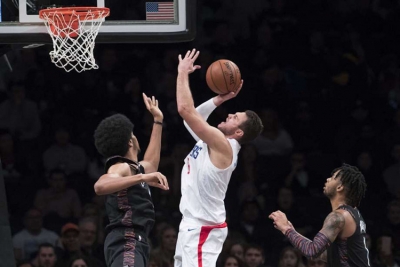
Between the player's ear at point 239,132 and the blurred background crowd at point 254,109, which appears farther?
the blurred background crowd at point 254,109

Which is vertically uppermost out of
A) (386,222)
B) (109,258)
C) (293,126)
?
(109,258)

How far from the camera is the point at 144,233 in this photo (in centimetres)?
673

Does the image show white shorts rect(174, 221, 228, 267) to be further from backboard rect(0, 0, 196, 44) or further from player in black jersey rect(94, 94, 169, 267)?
backboard rect(0, 0, 196, 44)

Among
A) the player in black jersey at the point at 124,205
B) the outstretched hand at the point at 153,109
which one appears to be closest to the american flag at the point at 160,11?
the outstretched hand at the point at 153,109

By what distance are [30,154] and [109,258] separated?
15.0 feet

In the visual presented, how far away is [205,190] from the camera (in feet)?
24.1

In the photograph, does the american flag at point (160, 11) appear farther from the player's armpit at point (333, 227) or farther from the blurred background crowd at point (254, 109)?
the blurred background crowd at point (254, 109)

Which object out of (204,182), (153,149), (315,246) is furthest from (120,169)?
(315,246)

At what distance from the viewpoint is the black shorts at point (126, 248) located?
6.58 m

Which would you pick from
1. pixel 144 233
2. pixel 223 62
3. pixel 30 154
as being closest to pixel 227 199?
pixel 30 154

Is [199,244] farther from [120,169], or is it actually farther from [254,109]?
[254,109]

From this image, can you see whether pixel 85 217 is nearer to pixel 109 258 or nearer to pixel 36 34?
pixel 36 34

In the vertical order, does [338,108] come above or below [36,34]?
below

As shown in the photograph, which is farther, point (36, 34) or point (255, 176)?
point (255, 176)
